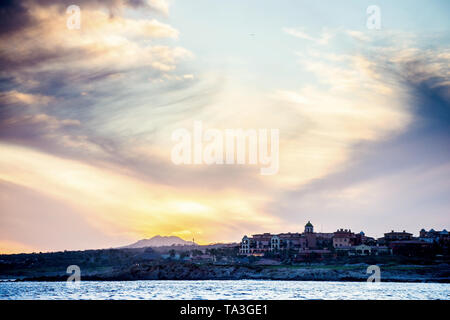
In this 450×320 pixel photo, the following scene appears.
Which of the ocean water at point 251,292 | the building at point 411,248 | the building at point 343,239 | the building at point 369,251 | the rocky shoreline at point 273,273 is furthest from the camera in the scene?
the building at point 343,239

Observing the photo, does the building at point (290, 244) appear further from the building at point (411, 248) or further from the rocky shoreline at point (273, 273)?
the rocky shoreline at point (273, 273)

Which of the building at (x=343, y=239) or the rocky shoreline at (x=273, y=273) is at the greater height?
the building at (x=343, y=239)

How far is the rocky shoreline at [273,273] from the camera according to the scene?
121312 millimetres

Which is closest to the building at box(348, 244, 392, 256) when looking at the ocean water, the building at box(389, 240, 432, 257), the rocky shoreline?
the building at box(389, 240, 432, 257)

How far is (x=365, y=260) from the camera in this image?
484 ft

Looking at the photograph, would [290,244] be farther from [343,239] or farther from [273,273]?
[273,273]

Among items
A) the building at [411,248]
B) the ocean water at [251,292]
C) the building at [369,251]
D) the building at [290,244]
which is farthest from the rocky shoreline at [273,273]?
the building at [290,244]

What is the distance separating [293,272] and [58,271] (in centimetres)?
9902

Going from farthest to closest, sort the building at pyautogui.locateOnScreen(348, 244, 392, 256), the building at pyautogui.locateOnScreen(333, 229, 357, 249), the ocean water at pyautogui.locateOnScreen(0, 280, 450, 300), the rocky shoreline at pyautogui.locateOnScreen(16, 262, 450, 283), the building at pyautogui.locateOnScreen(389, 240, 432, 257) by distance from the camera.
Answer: the building at pyautogui.locateOnScreen(333, 229, 357, 249)
the building at pyautogui.locateOnScreen(348, 244, 392, 256)
the building at pyautogui.locateOnScreen(389, 240, 432, 257)
the rocky shoreline at pyautogui.locateOnScreen(16, 262, 450, 283)
the ocean water at pyautogui.locateOnScreen(0, 280, 450, 300)

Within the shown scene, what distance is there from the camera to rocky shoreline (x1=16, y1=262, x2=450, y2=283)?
121312mm

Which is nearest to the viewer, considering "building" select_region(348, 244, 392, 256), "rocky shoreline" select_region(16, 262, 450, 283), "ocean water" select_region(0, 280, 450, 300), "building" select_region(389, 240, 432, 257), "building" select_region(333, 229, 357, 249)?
"ocean water" select_region(0, 280, 450, 300)

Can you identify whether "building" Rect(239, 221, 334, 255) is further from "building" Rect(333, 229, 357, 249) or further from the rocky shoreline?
the rocky shoreline
